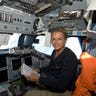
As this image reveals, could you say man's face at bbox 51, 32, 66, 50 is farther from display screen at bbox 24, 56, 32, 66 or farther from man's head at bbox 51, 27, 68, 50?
display screen at bbox 24, 56, 32, 66

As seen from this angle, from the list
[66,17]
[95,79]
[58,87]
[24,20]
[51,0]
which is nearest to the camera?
[95,79]

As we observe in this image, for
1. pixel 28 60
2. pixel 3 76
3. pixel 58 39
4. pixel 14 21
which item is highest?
pixel 14 21

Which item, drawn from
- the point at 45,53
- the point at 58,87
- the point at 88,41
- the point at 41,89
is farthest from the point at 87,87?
the point at 45,53

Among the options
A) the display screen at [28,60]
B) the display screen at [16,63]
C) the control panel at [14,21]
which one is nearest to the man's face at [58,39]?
→ the control panel at [14,21]

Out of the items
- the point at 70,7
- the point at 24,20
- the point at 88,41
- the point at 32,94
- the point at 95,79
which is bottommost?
the point at 32,94

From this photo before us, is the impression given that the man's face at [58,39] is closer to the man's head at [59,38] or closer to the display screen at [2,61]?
the man's head at [59,38]

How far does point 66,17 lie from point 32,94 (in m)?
1.11

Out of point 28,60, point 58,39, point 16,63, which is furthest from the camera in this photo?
point 28,60

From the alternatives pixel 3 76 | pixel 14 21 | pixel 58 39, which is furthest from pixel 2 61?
pixel 58 39

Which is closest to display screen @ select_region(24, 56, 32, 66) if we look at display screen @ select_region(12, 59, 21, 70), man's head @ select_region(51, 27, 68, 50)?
display screen @ select_region(12, 59, 21, 70)

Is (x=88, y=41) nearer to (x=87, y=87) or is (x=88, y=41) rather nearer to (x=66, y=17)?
(x=66, y=17)

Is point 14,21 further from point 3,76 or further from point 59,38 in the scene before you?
point 3,76

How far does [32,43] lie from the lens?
329 cm

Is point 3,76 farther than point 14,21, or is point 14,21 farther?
point 3,76
